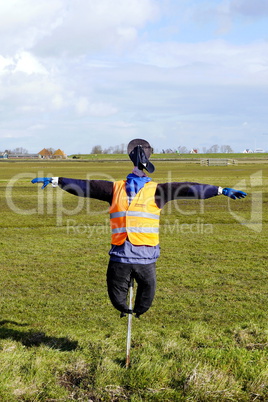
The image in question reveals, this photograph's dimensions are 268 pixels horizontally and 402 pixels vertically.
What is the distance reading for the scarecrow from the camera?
186 inches

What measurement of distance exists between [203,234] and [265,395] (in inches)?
439

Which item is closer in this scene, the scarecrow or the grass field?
the grass field

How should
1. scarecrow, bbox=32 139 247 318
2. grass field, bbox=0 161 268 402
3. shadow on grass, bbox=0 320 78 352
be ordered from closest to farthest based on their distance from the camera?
grass field, bbox=0 161 268 402 → scarecrow, bbox=32 139 247 318 → shadow on grass, bbox=0 320 78 352

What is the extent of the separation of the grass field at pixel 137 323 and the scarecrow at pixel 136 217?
2.62 feet

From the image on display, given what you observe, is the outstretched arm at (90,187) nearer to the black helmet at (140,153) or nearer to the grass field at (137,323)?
the black helmet at (140,153)

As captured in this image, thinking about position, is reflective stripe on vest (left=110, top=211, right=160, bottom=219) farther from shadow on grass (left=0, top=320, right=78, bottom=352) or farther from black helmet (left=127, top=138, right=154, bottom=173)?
shadow on grass (left=0, top=320, right=78, bottom=352)

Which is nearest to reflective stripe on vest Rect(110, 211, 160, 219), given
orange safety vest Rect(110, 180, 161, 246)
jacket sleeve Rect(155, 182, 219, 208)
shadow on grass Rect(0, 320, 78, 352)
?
orange safety vest Rect(110, 180, 161, 246)

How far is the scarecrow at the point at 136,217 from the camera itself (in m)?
4.72

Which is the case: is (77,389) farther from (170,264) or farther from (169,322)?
(170,264)

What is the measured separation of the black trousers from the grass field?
67 cm

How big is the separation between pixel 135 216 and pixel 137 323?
276 centimetres

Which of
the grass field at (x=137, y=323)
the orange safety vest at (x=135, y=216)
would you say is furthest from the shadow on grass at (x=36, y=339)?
the orange safety vest at (x=135, y=216)

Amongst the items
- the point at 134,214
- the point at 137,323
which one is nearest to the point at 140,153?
the point at 134,214

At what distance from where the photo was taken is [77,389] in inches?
172
